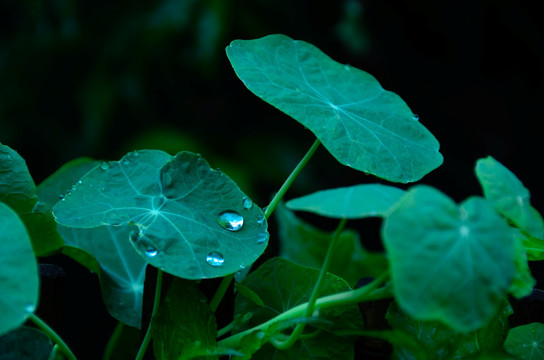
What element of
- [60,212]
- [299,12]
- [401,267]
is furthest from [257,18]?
[401,267]

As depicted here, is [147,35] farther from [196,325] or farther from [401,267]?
[401,267]

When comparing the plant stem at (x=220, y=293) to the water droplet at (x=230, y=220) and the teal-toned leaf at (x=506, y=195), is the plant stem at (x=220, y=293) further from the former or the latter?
the teal-toned leaf at (x=506, y=195)

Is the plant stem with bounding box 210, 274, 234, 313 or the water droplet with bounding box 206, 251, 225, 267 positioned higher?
the water droplet with bounding box 206, 251, 225, 267

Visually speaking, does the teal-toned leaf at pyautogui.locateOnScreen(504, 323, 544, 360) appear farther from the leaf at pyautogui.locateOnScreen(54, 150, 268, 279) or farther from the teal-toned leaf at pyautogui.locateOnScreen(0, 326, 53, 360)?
the teal-toned leaf at pyautogui.locateOnScreen(0, 326, 53, 360)

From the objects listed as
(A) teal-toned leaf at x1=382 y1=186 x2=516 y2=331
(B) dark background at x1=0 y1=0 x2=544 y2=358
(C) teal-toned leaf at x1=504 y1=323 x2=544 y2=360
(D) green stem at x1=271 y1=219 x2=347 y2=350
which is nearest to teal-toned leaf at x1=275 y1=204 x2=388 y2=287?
(C) teal-toned leaf at x1=504 y1=323 x2=544 y2=360

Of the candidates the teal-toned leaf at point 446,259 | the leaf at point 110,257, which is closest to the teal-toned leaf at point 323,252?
the leaf at point 110,257

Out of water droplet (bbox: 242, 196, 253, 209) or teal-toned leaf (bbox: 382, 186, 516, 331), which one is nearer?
teal-toned leaf (bbox: 382, 186, 516, 331)
